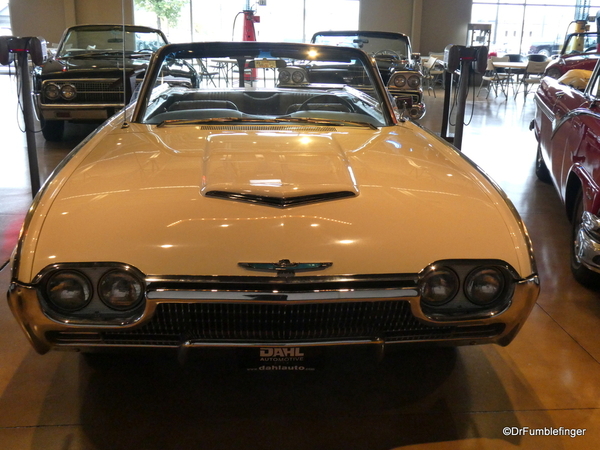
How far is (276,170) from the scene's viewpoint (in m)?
2.02

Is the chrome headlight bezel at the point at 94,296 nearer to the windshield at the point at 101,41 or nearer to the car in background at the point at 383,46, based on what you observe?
the windshield at the point at 101,41

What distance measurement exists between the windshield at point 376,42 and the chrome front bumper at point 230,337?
703 cm

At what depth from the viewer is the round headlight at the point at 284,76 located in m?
3.91

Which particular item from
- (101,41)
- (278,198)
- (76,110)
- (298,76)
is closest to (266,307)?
(278,198)

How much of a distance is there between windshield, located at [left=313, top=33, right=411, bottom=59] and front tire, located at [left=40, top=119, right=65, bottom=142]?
364 cm

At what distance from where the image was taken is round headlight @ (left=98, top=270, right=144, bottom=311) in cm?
165

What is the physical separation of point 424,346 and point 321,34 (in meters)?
7.23

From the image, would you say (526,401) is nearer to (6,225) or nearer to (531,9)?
(6,225)

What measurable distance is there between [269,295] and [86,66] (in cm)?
586

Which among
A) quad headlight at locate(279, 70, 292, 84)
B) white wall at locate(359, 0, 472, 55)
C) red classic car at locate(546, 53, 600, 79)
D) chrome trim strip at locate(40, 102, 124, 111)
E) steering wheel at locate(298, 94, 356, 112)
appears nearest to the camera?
steering wheel at locate(298, 94, 356, 112)

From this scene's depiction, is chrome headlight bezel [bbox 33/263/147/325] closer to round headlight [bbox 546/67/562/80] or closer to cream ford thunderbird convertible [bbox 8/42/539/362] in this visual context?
cream ford thunderbird convertible [bbox 8/42/539/362]

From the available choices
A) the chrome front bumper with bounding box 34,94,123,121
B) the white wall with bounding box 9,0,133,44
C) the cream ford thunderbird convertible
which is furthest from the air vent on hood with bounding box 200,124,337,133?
the white wall with bounding box 9,0,133,44

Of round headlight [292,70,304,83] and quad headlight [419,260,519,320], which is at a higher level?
round headlight [292,70,304,83]

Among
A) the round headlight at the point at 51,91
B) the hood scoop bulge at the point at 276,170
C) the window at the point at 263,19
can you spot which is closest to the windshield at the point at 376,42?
the round headlight at the point at 51,91
